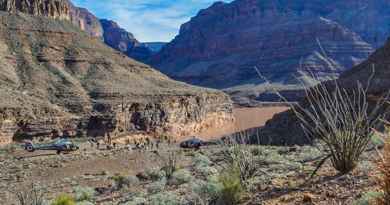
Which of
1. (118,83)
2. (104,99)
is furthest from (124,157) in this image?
(118,83)

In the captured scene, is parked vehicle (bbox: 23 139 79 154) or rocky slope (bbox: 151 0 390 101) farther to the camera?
rocky slope (bbox: 151 0 390 101)

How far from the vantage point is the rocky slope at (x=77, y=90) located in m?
49.3

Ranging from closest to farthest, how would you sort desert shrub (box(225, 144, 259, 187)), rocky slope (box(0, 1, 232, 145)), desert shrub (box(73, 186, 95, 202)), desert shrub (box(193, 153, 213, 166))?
desert shrub (box(225, 144, 259, 187)) < desert shrub (box(73, 186, 95, 202)) < desert shrub (box(193, 153, 213, 166)) < rocky slope (box(0, 1, 232, 145))

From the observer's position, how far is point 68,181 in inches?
957

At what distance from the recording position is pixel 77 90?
2219 inches

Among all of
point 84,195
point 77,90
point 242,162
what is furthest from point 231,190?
point 77,90

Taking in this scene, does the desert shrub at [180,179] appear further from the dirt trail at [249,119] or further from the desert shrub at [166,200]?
the dirt trail at [249,119]

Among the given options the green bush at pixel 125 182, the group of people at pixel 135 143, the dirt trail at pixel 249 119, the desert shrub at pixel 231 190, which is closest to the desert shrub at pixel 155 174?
→ the green bush at pixel 125 182

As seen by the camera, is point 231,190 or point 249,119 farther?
point 249,119

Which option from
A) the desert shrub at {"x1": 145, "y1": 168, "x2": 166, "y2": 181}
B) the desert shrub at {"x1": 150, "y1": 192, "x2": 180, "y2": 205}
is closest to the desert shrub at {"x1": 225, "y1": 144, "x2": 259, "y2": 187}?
the desert shrub at {"x1": 150, "y1": 192, "x2": 180, "y2": 205}

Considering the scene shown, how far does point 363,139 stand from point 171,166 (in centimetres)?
1231

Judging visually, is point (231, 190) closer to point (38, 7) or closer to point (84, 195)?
point (84, 195)

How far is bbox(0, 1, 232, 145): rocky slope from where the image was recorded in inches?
1940

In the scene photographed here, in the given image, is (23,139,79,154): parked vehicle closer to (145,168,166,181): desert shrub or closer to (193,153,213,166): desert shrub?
(193,153,213,166): desert shrub
